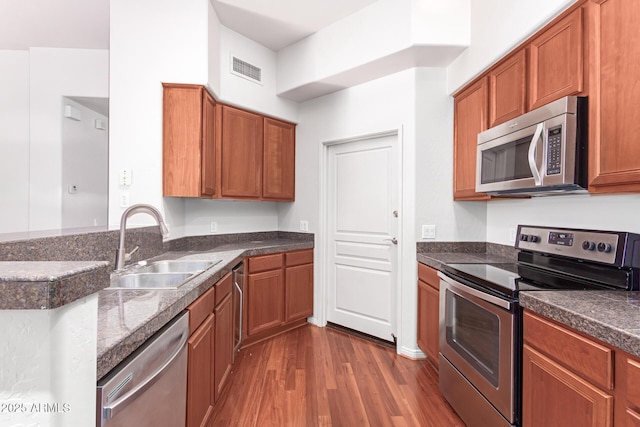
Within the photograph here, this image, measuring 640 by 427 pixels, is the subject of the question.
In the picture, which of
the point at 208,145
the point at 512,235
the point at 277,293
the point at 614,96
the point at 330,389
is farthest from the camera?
the point at 277,293

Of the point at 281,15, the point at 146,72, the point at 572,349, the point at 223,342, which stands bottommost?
the point at 223,342

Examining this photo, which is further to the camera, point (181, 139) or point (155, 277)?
point (181, 139)

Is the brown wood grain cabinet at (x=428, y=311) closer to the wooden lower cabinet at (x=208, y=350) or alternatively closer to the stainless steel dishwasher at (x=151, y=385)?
the wooden lower cabinet at (x=208, y=350)

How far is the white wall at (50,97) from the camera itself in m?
3.59

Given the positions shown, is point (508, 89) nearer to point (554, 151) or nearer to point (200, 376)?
point (554, 151)

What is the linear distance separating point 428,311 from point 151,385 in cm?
210

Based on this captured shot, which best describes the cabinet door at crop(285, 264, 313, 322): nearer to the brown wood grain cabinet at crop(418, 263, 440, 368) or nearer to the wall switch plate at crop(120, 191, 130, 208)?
the brown wood grain cabinet at crop(418, 263, 440, 368)

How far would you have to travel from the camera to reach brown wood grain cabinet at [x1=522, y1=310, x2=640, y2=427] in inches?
38.4

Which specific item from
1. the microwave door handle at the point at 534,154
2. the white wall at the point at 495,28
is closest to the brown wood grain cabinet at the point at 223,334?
the microwave door handle at the point at 534,154

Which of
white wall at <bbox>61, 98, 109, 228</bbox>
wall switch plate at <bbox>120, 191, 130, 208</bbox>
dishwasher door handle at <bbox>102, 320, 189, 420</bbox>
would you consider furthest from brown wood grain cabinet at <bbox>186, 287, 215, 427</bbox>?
white wall at <bbox>61, 98, 109, 228</bbox>

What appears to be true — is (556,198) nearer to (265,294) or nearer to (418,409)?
(418,409)

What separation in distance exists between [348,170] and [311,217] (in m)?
0.68

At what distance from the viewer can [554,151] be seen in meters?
1.61

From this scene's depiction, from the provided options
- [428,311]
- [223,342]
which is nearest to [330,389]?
[223,342]
